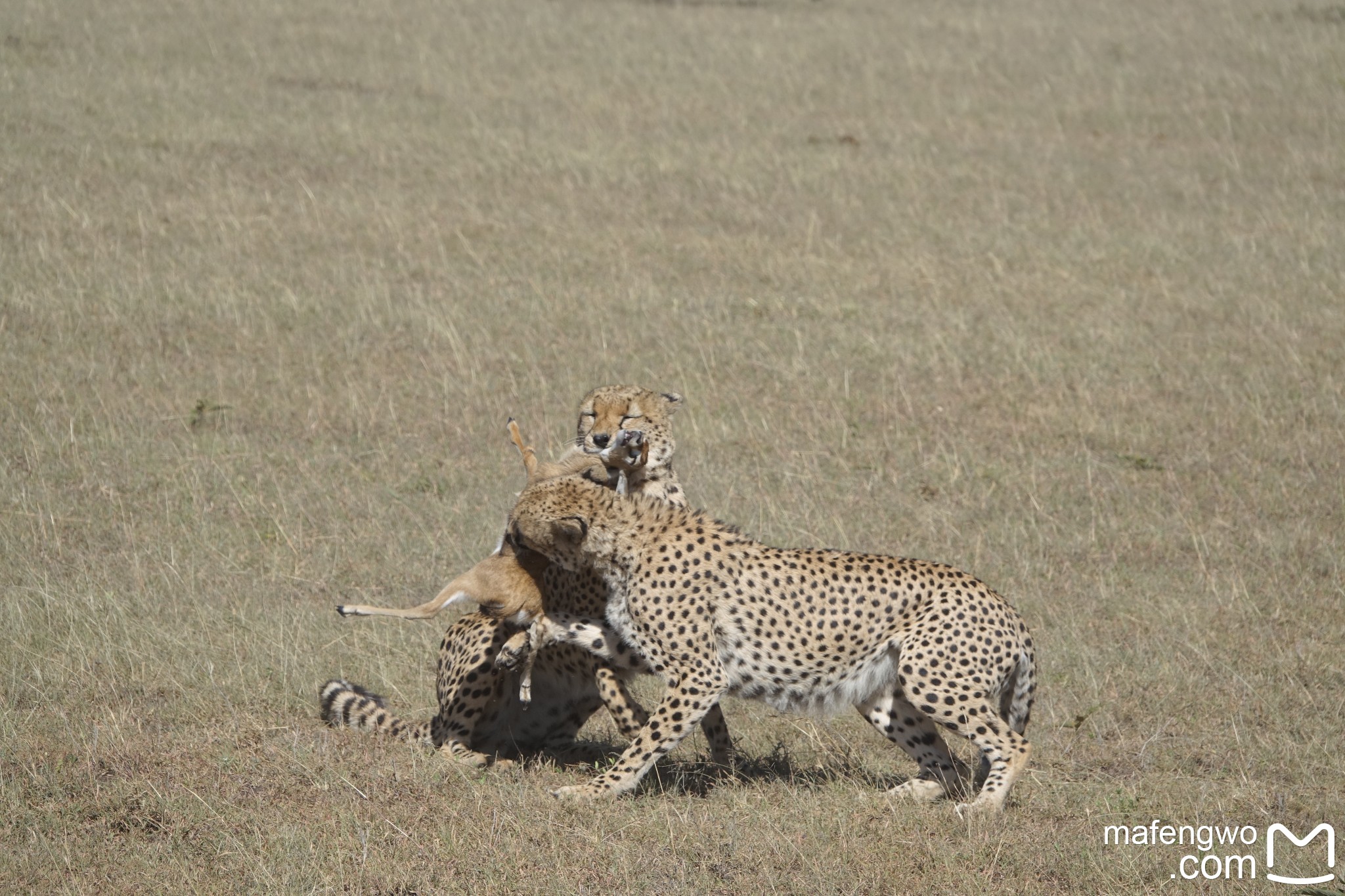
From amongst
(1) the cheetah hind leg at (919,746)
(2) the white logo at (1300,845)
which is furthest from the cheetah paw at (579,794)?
(2) the white logo at (1300,845)

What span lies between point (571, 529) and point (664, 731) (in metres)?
0.73

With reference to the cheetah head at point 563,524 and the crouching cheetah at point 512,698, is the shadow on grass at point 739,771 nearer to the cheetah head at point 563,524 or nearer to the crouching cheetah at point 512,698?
the crouching cheetah at point 512,698

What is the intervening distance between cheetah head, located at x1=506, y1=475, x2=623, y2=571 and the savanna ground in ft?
2.62

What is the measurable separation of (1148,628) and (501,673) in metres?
2.92

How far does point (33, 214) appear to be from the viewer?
1149cm

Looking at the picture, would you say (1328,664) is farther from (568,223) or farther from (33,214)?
(33,214)

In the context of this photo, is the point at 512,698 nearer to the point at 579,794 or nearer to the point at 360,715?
the point at 360,715

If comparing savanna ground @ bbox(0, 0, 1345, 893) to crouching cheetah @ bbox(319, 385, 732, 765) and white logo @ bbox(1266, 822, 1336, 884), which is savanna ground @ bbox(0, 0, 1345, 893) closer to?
white logo @ bbox(1266, 822, 1336, 884)

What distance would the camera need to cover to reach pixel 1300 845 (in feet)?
15.7

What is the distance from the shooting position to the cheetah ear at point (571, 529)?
5.10 m

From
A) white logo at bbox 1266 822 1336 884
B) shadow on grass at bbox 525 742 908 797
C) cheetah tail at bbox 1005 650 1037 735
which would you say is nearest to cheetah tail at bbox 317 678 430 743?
shadow on grass at bbox 525 742 908 797

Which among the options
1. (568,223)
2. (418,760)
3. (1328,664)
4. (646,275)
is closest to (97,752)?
(418,760)

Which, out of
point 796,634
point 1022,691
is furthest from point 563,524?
point 1022,691

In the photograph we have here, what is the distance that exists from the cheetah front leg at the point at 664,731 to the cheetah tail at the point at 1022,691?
1.01 meters
